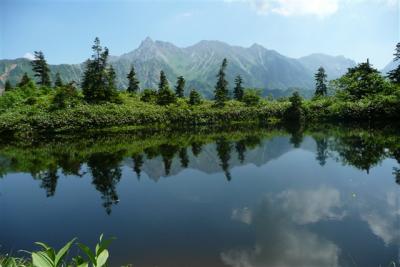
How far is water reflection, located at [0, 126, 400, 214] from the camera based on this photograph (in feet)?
81.7

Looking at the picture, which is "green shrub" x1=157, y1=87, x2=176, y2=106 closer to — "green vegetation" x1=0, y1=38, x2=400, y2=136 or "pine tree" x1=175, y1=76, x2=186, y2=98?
"green vegetation" x1=0, y1=38, x2=400, y2=136

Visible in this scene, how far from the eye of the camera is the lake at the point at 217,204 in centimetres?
1167

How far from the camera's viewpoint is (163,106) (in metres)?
68.3

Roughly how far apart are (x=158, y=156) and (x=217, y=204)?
15049 millimetres

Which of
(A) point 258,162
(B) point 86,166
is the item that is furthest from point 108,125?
(A) point 258,162

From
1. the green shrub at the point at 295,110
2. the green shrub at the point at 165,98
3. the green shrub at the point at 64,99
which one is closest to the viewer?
the green shrub at the point at 64,99

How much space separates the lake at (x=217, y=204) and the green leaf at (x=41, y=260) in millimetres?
7736

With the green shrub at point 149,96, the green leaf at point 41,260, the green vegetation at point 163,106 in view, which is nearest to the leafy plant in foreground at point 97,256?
the green leaf at point 41,260

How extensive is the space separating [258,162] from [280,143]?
1072 centimetres

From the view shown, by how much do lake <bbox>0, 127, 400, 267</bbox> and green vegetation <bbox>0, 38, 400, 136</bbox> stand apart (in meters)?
24.6

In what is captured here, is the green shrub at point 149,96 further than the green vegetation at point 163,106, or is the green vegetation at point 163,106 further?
the green shrub at point 149,96

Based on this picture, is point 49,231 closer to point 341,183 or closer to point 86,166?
point 86,166

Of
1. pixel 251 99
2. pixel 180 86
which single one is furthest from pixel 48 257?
pixel 180 86

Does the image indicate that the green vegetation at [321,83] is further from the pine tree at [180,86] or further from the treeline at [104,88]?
the pine tree at [180,86]
